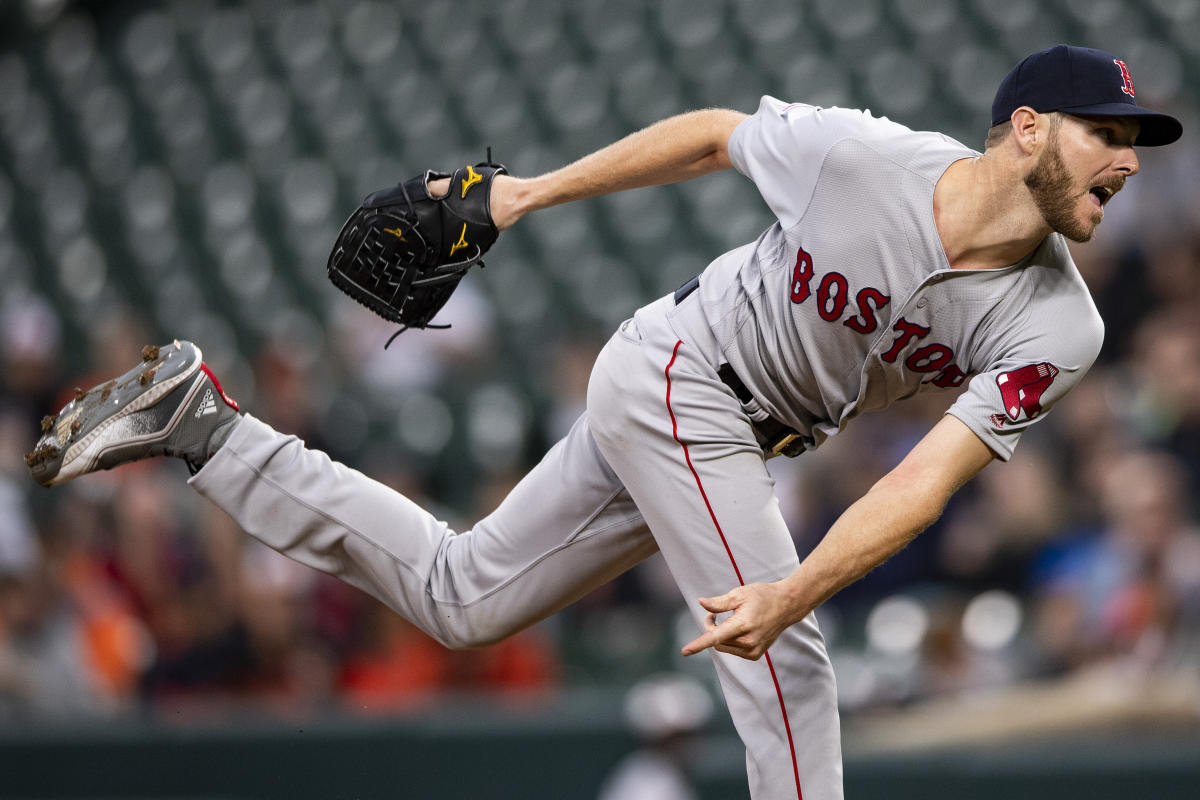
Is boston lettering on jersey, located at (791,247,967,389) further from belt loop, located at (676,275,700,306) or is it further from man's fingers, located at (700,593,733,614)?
man's fingers, located at (700,593,733,614)

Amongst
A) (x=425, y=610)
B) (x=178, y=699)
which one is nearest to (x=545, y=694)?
(x=178, y=699)

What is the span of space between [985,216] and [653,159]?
0.65 m

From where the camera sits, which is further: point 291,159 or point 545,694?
point 291,159

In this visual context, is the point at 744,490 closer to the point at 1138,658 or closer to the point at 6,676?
the point at 1138,658

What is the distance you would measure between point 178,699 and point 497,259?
338 cm

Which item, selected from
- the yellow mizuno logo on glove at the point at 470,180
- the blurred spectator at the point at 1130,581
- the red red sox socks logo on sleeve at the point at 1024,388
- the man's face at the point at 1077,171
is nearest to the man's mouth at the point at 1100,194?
the man's face at the point at 1077,171

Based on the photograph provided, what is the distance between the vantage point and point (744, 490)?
9.05 feet

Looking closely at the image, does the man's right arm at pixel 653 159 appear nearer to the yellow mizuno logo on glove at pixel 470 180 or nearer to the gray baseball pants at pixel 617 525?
the yellow mizuno logo on glove at pixel 470 180

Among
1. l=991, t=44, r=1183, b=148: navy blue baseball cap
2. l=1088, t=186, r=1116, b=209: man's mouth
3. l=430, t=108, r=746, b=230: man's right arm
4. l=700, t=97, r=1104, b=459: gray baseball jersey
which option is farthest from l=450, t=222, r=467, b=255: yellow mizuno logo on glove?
l=1088, t=186, r=1116, b=209: man's mouth

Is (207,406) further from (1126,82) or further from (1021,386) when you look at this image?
(1126,82)

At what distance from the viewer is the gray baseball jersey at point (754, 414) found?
2648 mm

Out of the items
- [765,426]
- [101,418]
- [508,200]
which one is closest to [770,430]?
[765,426]

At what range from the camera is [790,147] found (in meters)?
2.75

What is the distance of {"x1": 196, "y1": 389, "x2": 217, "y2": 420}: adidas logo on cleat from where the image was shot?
9.88 ft
